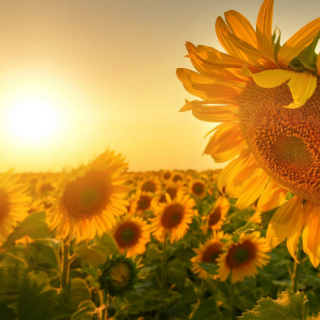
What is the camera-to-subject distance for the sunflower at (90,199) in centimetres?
241

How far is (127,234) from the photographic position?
389 centimetres

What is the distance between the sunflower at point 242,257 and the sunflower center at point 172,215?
1175 millimetres

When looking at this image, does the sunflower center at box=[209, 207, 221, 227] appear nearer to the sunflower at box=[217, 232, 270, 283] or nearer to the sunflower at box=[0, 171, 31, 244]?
the sunflower at box=[217, 232, 270, 283]

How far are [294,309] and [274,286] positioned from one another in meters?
2.54

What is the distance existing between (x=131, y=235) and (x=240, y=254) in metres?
1.37

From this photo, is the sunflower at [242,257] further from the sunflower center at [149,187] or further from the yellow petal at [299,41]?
the sunflower center at [149,187]

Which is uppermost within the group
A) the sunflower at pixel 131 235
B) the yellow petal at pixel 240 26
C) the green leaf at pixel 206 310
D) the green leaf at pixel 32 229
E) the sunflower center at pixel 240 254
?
the yellow petal at pixel 240 26

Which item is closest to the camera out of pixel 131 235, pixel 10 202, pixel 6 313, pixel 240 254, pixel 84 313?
pixel 84 313

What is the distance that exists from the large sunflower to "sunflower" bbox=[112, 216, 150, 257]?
7.55 ft

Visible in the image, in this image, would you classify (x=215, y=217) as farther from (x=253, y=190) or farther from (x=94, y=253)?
(x=253, y=190)

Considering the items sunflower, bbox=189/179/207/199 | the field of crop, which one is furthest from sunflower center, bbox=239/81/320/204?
sunflower, bbox=189/179/207/199

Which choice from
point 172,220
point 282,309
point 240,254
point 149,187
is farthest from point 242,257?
point 149,187

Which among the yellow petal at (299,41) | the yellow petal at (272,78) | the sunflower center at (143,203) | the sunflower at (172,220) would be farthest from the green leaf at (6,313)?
the sunflower center at (143,203)

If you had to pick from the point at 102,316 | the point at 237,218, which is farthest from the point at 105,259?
the point at 237,218
